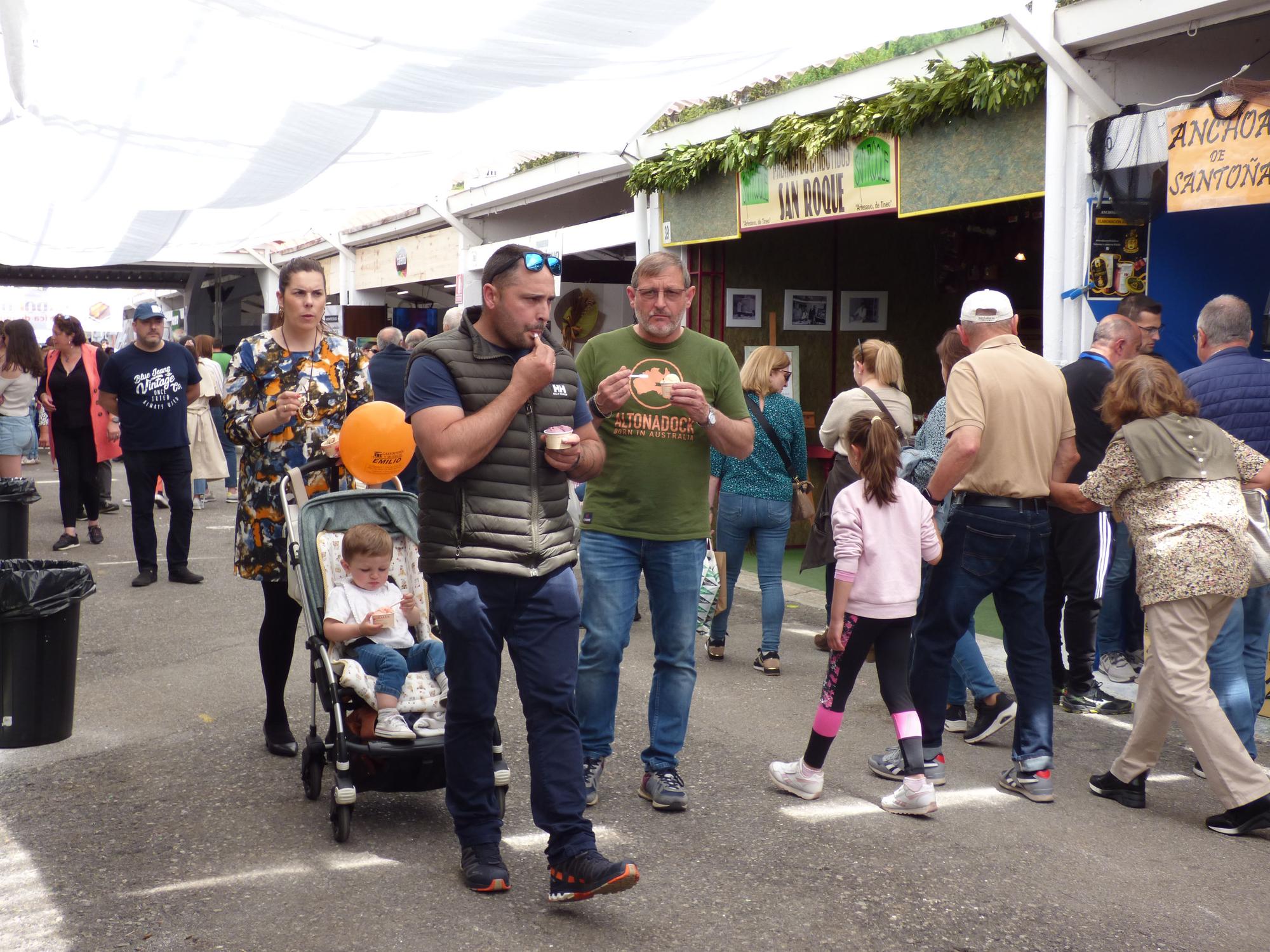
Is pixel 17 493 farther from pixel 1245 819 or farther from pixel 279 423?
pixel 1245 819

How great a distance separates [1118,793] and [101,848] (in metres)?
3.78

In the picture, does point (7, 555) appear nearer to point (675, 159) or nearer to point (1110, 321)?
point (675, 159)

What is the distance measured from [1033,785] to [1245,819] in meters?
0.74

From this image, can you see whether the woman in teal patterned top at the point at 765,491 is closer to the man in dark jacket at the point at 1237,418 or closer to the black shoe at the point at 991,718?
the black shoe at the point at 991,718

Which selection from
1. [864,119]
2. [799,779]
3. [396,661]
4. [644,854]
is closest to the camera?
[644,854]

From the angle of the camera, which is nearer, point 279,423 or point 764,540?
point 279,423

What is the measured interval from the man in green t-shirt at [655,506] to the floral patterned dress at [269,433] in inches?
46.5

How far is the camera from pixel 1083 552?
609 centimetres

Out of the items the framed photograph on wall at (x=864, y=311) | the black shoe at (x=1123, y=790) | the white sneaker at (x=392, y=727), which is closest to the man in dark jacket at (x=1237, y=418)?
the black shoe at (x=1123, y=790)

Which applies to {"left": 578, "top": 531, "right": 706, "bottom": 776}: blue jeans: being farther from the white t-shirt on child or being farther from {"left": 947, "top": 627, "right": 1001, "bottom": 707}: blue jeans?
{"left": 947, "top": 627, "right": 1001, "bottom": 707}: blue jeans

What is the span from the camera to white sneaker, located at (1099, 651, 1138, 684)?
661 centimetres

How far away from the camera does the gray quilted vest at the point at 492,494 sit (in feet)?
11.7

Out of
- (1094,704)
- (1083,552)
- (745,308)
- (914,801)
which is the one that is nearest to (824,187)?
(745,308)

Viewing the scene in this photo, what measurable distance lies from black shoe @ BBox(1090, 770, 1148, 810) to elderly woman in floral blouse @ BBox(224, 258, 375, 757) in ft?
10.9
